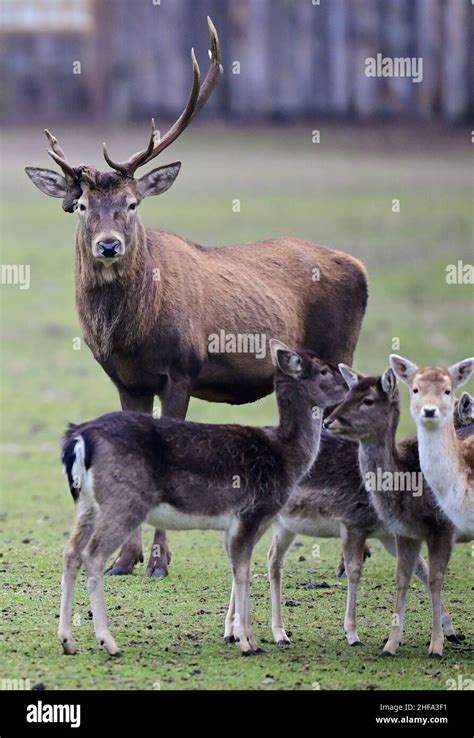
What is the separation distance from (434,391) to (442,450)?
33 centimetres

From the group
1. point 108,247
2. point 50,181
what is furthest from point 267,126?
point 108,247

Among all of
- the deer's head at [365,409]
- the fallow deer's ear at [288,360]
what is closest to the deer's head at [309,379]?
the fallow deer's ear at [288,360]

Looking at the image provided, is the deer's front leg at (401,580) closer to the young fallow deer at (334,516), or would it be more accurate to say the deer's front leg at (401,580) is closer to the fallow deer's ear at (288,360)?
the young fallow deer at (334,516)

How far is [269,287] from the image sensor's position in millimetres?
12031

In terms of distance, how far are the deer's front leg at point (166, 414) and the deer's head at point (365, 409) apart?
6.45ft

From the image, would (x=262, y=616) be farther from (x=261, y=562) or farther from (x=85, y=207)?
(x=85, y=207)

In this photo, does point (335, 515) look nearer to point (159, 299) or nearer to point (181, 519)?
point (181, 519)

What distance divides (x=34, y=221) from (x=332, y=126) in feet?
21.2

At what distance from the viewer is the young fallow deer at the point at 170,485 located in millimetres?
8547

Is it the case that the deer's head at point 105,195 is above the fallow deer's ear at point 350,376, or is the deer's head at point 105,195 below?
above

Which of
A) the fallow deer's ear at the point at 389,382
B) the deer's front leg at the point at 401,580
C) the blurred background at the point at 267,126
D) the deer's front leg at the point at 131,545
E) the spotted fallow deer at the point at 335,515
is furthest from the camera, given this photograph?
the blurred background at the point at 267,126

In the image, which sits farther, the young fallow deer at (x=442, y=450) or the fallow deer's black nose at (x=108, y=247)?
the fallow deer's black nose at (x=108, y=247)
